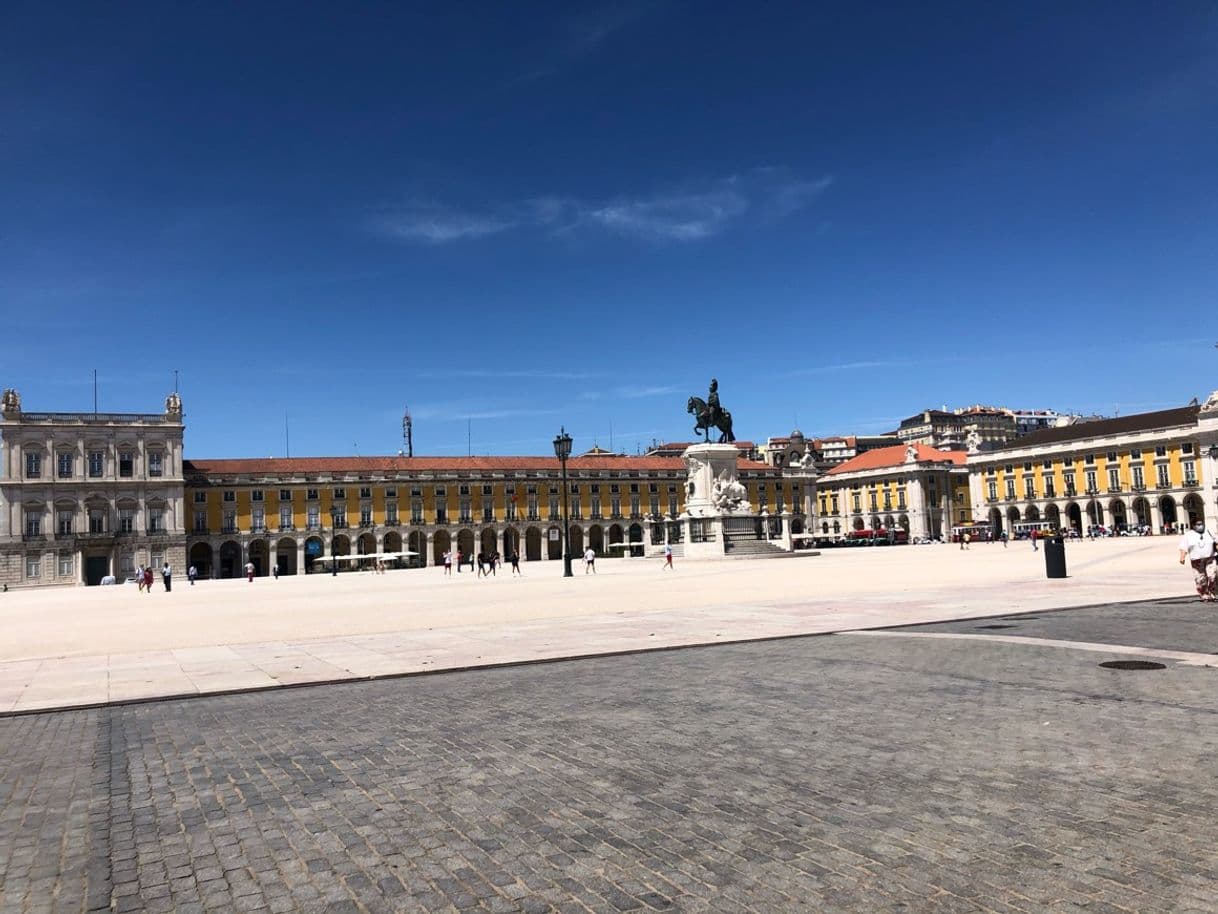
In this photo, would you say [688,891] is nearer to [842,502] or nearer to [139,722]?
[139,722]

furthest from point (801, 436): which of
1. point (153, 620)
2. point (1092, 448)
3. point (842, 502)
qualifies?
point (153, 620)

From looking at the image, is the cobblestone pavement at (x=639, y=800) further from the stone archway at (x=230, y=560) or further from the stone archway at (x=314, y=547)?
the stone archway at (x=230, y=560)

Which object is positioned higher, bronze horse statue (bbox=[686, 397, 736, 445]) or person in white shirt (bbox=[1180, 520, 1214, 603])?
bronze horse statue (bbox=[686, 397, 736, 445])

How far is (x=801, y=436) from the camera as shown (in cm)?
14525

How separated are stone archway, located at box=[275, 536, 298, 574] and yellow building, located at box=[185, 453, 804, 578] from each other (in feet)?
0.32

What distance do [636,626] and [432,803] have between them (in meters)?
10.2

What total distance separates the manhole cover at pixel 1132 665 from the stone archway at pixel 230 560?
3455 inches

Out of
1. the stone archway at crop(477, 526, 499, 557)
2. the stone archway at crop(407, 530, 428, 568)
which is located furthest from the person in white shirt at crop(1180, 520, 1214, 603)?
the stone archway at crop(477, 526, 499, 557)

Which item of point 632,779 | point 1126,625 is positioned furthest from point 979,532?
point 632,779

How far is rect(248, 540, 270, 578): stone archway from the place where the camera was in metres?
87.8

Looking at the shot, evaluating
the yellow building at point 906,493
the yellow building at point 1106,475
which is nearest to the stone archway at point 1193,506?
the yellow building at point 1106,475

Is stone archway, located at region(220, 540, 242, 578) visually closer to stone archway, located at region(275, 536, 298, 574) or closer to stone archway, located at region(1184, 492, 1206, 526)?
stone archway, located at region(275, 536, 298, 574)

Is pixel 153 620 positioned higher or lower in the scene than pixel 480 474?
lower

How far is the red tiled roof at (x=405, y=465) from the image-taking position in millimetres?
89875
